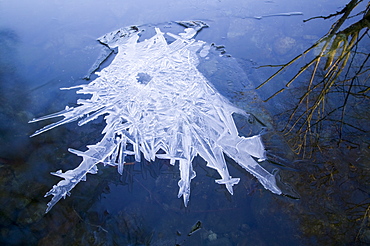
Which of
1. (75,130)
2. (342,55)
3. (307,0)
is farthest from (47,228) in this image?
(307,0)

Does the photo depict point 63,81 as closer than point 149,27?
Result: Yes

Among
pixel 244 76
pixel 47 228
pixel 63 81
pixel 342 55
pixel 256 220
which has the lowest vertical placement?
pixel 47 228

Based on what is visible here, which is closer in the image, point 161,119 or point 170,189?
point 170,189

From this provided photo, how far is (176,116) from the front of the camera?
8.53 feet

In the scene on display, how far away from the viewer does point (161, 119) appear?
2.59m

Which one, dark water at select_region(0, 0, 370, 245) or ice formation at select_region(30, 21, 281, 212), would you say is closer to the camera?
dark water at select_region(0, 0, 370, 245)

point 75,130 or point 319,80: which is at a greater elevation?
point 319,80

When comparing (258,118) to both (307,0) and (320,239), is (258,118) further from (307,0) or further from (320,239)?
(307,0)

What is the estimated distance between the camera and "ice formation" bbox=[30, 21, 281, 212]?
88.4 inches

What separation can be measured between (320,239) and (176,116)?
155cm

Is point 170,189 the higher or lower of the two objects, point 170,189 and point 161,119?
the lower

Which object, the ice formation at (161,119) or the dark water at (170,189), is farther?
the ice formation at (161,119)

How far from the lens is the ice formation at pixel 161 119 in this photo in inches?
88.4

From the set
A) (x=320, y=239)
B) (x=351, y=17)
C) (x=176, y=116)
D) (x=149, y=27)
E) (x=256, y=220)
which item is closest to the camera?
(x=320, y=239)
